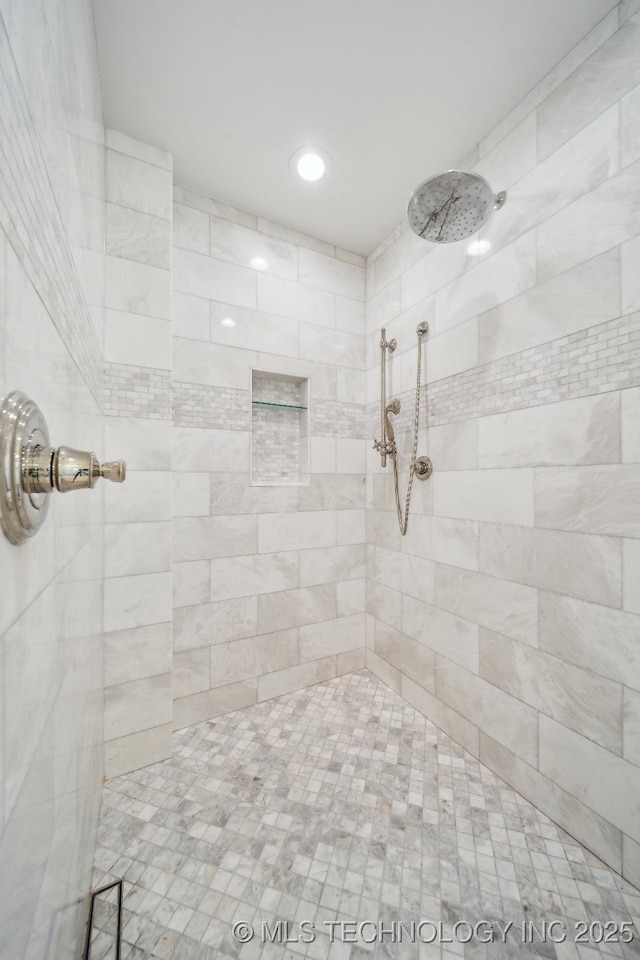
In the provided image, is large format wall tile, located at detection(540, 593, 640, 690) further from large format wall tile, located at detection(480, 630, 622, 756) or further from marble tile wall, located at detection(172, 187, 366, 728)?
marble tile wall, located at detection(172, 187, 366, 728)

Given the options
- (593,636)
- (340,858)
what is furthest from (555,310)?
(340,858)

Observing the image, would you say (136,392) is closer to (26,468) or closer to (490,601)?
(26,468)

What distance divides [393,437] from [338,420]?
0.34 m

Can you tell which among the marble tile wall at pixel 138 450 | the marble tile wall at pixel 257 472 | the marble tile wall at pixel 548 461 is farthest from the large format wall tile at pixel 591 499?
the marble tile wall at pixel 138 450

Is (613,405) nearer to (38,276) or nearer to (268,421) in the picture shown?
(38,276)

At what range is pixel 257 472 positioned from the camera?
1933 mm

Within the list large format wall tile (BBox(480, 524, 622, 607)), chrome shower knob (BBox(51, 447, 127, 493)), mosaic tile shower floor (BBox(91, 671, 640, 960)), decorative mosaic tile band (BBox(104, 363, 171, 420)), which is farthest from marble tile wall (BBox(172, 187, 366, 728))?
chrome shower knob (BBox(51, 447, 127, 493))

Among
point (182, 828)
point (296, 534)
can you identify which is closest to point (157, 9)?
point (296, 534)

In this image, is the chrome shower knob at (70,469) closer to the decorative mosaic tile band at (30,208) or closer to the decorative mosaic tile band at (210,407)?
the decorative mosaic tile band at (30,208)

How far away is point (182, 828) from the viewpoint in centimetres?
117

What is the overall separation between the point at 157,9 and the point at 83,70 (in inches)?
18.5

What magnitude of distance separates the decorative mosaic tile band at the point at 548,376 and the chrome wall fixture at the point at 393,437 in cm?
15

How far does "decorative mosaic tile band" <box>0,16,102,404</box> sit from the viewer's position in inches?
12.9

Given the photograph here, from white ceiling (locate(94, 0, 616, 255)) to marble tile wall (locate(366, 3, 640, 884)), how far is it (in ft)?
0.51
